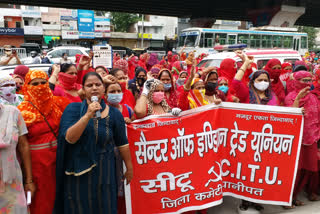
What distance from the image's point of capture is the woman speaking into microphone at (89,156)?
220 centimetres

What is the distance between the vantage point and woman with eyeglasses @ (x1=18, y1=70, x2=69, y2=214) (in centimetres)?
237

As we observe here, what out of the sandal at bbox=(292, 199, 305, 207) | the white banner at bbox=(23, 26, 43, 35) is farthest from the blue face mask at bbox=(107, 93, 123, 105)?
the white banner at bbox=(23, 26, 43, 35)

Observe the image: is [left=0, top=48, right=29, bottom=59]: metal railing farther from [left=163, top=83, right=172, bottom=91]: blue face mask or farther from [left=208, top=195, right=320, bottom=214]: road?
[left=208, top=195, right=320, bottom=214]: road

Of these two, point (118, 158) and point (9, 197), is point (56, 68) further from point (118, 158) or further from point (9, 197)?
point (9, 197)

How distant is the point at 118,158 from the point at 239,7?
106 ft

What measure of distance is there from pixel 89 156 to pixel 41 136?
0.51m

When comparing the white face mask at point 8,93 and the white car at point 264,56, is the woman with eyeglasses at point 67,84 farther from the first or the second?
the white car at point 264,56

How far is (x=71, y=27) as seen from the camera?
39.0 meters

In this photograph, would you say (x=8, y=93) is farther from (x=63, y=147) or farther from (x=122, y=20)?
(x=122, y=20)

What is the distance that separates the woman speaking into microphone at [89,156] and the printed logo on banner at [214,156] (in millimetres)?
575

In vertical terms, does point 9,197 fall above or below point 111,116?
below

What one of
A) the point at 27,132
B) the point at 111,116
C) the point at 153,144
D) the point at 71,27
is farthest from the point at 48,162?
the point at 71,27

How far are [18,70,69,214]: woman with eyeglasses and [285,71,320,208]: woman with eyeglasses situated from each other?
2.65 metres

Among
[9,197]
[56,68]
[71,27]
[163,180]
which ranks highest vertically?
[71,27]
